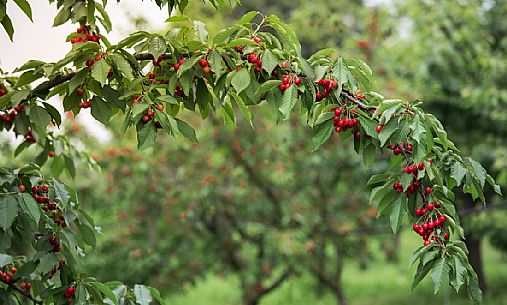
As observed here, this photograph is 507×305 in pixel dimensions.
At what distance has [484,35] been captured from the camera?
640 cm

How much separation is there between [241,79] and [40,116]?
0.69m

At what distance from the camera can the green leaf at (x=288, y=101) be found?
1785 millimetres

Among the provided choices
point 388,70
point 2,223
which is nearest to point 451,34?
point 388,70

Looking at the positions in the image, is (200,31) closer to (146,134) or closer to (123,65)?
(123,65)

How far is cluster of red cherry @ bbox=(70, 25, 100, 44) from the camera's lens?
214 centimetres

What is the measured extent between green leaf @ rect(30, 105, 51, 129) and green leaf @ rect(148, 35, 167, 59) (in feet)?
1.44

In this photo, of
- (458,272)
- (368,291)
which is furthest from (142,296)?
(368,291)

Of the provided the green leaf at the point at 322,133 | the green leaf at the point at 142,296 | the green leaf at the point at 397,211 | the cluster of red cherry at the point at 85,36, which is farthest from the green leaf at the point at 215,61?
the green leaf at the point at 142,296

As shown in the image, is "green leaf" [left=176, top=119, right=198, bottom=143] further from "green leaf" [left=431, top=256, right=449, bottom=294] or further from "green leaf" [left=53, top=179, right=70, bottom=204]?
"green leaf" [left=431, top=256, right=449, bottom=294]

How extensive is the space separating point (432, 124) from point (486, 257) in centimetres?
1082

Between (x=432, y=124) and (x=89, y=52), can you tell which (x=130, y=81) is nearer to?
(x=89, y=52)

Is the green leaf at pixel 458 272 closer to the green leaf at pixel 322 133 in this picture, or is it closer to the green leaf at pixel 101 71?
the green leaf at pixel 322 133

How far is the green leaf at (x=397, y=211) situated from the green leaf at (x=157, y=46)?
85cm

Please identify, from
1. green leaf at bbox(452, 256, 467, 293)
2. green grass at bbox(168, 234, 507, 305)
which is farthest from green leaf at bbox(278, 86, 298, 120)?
green grass at bbox(168, 234, 507, 305)
